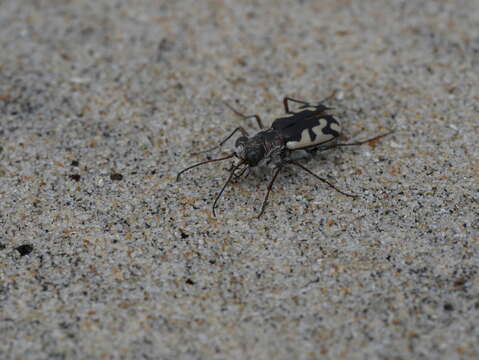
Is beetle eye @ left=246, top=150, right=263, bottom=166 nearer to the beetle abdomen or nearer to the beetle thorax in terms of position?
the beetle thorax

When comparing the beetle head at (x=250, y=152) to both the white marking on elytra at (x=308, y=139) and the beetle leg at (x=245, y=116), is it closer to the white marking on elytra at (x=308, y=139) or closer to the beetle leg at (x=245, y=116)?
the white marking on elytra at (x=308, y=139)

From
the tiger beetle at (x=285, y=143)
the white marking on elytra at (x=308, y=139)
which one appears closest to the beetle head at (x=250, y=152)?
the tiger beetle at (x=285, y=143)

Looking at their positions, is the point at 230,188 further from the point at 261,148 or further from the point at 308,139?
the point at 308,139

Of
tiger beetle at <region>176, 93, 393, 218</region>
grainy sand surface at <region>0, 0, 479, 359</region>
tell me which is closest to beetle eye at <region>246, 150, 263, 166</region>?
tiger beetle at <region>176, 93, 393, 218</region>

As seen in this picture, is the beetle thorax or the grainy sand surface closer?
the grainy sand surface

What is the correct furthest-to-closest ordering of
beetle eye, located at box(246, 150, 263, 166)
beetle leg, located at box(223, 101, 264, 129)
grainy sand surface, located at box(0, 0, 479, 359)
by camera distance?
beetle leg, located at box(223, 101, 264, 129) → beetle eye, located at box(246, 150, 263, 166) → grainy sand surface, located at box(0, 0, 479, 359)

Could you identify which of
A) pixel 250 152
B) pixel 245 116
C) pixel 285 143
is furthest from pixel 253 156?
pixel 245 116
